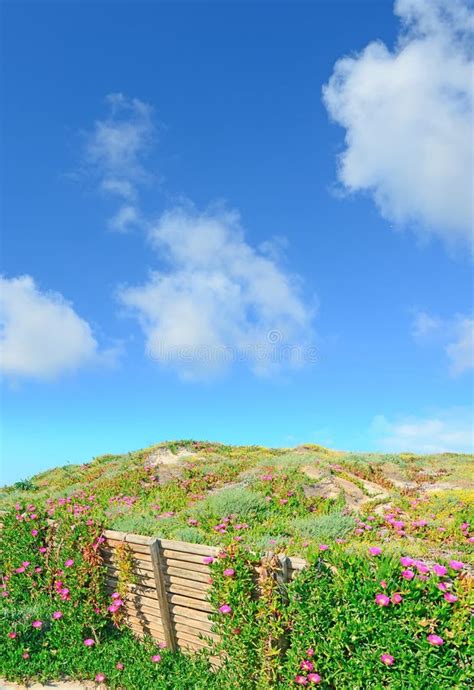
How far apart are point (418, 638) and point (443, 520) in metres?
5.91

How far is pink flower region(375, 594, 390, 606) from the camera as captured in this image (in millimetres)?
5117

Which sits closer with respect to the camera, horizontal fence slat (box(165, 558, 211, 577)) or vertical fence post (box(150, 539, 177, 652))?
horizontal fence slat (box(165, 558, 211, 577))

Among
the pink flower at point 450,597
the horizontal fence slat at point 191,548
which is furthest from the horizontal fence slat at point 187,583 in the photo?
the pink flower at point 450,597

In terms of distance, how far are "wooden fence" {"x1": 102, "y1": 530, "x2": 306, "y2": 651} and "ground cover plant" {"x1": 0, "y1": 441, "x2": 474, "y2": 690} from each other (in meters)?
0.25

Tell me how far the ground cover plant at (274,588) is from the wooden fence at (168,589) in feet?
0.83

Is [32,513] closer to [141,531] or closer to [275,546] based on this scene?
[141,531]

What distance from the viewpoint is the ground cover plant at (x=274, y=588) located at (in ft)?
16.6

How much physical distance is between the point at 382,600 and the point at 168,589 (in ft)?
12.1

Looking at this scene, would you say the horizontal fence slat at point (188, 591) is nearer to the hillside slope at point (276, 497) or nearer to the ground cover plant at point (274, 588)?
the ground cover plant at point (274, 588)

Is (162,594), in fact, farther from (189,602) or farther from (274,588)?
(274,588)

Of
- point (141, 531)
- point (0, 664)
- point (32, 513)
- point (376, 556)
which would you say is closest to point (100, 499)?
point (32, 513)

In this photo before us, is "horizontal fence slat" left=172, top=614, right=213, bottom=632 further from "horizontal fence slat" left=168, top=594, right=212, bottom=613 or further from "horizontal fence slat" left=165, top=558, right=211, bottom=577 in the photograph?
"horizontal fence slat" left=165, top=558, right=211, bottom=577

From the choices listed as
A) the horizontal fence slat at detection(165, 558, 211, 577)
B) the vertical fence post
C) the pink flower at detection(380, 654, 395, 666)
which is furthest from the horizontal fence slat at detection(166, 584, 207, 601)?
the pink flower at detection(380, 654, 395, 666)

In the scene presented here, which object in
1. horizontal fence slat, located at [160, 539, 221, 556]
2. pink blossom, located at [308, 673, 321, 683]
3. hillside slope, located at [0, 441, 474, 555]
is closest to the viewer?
pink blossom, located at [308, 673, 321, 683]
